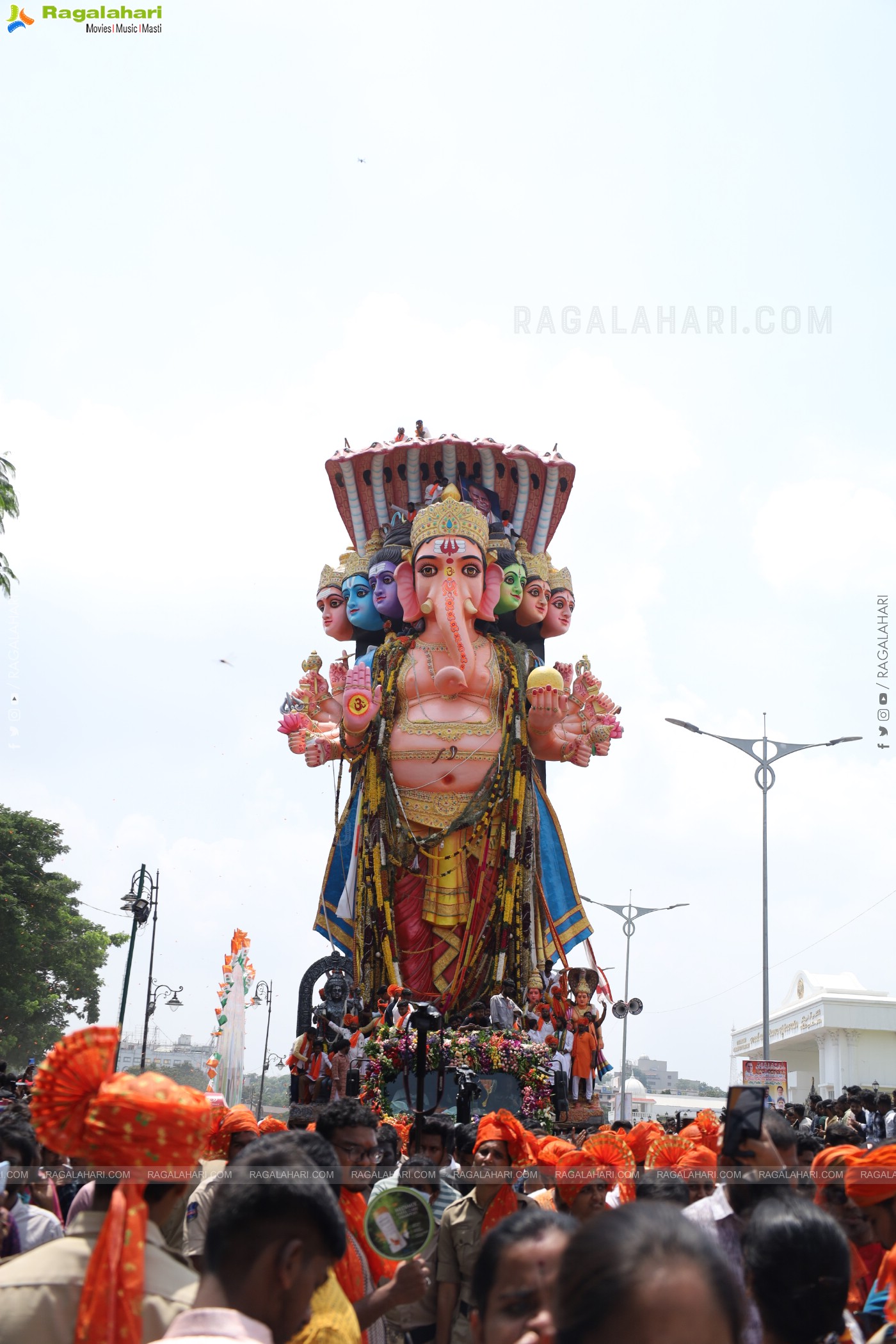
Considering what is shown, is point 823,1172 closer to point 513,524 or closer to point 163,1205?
point 163,1205

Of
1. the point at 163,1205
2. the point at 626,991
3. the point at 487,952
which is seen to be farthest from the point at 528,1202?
the point at 626,991

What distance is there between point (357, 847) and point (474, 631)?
4.72 meters

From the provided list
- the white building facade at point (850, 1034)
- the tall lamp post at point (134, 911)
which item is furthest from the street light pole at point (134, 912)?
the white building facade at point (850, 1034)

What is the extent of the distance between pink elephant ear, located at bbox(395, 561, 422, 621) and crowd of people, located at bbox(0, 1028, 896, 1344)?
17401 mm

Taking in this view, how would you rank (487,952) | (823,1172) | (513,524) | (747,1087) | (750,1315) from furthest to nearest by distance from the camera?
(513,524)
(487,952)
(823,1172)
(747,1087)
(750,1315)

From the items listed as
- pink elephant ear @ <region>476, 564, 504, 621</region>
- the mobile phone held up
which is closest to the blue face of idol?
pink elephant ear @ <region>476, 564, 504, 621</region>

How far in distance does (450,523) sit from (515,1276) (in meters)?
19.5

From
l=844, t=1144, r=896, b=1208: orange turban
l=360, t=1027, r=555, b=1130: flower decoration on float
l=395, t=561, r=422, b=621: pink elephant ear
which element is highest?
l=395, t=561, r=422, b=621: pink elephant ear

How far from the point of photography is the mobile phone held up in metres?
3.67

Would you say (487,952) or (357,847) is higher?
(357,847)

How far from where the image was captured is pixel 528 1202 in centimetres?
489

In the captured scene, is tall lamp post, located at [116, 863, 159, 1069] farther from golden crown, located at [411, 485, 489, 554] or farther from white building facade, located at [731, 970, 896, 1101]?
white building facade, located at [731, 970, 896, 1101]

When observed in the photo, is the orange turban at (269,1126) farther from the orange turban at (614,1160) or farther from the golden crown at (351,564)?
the golden crown at (351,564)

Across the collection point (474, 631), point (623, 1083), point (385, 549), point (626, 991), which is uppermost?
point (385, 549)
